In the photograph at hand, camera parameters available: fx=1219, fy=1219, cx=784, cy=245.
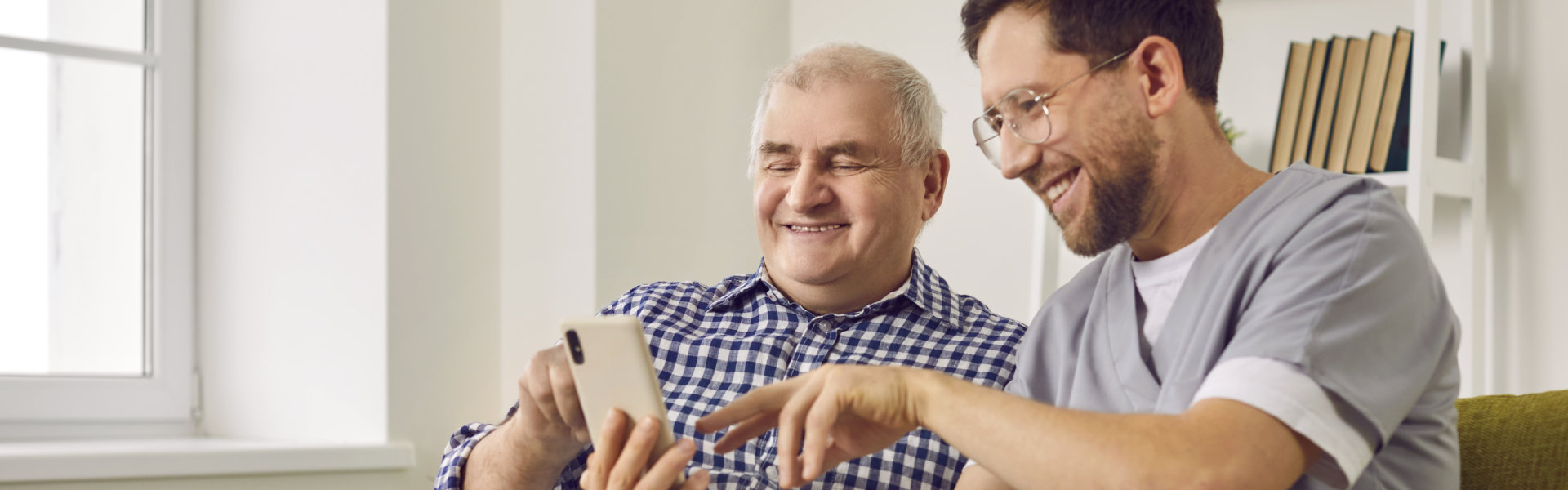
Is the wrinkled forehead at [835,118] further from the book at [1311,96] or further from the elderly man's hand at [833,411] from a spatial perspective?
the book at [1311,96]

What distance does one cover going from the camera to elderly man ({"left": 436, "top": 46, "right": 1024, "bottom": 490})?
1.50 metres

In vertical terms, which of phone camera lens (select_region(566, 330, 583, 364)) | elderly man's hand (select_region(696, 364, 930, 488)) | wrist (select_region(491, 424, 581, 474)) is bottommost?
wrist (select_region(491, 424, 581, 474))

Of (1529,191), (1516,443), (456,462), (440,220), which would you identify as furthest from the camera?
(440,220)

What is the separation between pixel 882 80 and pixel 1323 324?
2.73 feet

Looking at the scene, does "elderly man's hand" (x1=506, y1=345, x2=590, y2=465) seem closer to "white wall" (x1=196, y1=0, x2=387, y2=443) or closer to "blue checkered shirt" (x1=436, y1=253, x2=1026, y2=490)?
"blue checkered shirt" (x1=436, y1=253, x2=1026, y2=490)

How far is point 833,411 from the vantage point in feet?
2.93

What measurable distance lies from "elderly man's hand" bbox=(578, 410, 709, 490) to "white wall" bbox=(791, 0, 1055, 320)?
1456 mm


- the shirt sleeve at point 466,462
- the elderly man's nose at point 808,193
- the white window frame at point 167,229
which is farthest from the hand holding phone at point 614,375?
the white window frame at point 167,229

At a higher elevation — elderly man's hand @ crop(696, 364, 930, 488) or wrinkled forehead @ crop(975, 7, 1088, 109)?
wrinkled forehead @ crop(975, 7, 1088, 109)

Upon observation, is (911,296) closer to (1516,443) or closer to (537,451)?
(537,451)

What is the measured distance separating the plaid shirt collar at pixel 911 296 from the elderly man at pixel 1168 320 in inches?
14.4

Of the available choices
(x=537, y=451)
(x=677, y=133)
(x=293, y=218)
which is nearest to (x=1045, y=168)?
(x=537, y=451)

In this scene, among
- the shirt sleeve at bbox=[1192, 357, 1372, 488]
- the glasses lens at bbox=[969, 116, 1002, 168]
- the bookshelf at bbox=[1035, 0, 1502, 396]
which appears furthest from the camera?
the bookshelf at bbox=[1035, 0, 1502, 396]

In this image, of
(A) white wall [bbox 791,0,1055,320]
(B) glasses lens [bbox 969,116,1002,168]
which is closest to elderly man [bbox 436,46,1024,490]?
(B) glasses lens [bbox 969,116,1002,168]
